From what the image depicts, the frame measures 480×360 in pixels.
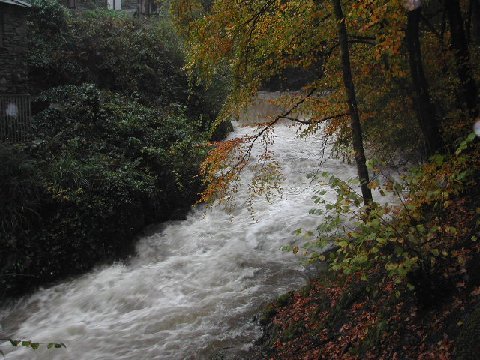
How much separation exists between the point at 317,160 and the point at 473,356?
1244 centimetres

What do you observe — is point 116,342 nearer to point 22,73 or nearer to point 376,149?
point 376,149

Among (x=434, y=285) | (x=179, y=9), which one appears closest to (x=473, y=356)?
(x=434, y=285)

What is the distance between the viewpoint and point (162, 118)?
15703mm

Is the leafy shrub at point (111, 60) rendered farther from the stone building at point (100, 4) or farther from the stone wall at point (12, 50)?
the stone building at point (100, 4)

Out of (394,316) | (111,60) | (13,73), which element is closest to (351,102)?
(394,316)

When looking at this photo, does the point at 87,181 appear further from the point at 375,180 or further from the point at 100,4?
the point at 100,4

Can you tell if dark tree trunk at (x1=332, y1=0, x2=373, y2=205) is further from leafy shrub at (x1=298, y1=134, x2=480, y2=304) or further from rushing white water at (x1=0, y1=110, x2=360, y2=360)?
rushing white water at (x1=0, y1=110, x2=360, y2=360)

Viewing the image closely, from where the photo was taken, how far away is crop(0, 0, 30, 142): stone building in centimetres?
1251

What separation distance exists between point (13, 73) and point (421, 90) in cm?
1192

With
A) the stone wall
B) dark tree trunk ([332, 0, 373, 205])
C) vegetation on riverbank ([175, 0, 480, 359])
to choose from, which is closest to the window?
the stone wall

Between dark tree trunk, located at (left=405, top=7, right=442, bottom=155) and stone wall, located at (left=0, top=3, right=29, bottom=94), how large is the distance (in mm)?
11630

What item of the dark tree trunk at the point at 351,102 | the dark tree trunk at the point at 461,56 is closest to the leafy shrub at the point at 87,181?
the dark tree trunk at the point at 351,102

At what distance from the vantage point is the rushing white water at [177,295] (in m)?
7.28

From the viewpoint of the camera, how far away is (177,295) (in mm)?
8906
